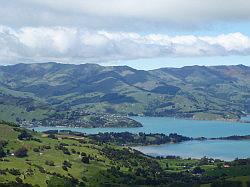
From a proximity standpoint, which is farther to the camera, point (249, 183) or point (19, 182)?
point (249, 183)

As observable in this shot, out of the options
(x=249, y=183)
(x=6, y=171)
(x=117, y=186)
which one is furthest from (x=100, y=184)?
(x=249, y=183)

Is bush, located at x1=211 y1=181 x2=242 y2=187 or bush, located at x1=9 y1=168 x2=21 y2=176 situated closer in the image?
bush, located at x1=9 y1=168 x2=21 y2=176

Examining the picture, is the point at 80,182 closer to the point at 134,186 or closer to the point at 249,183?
the point at 134,186

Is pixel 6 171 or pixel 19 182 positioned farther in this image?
pixel 6 171

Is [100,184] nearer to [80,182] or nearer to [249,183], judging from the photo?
[80,182]

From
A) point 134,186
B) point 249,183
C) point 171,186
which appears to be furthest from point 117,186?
point 249,183

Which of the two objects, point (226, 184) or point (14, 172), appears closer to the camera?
point (14, 172)

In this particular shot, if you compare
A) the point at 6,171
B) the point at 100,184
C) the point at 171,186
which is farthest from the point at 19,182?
the point at 171,186

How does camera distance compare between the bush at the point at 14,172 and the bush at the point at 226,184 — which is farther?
the bush at the point at 226,184
